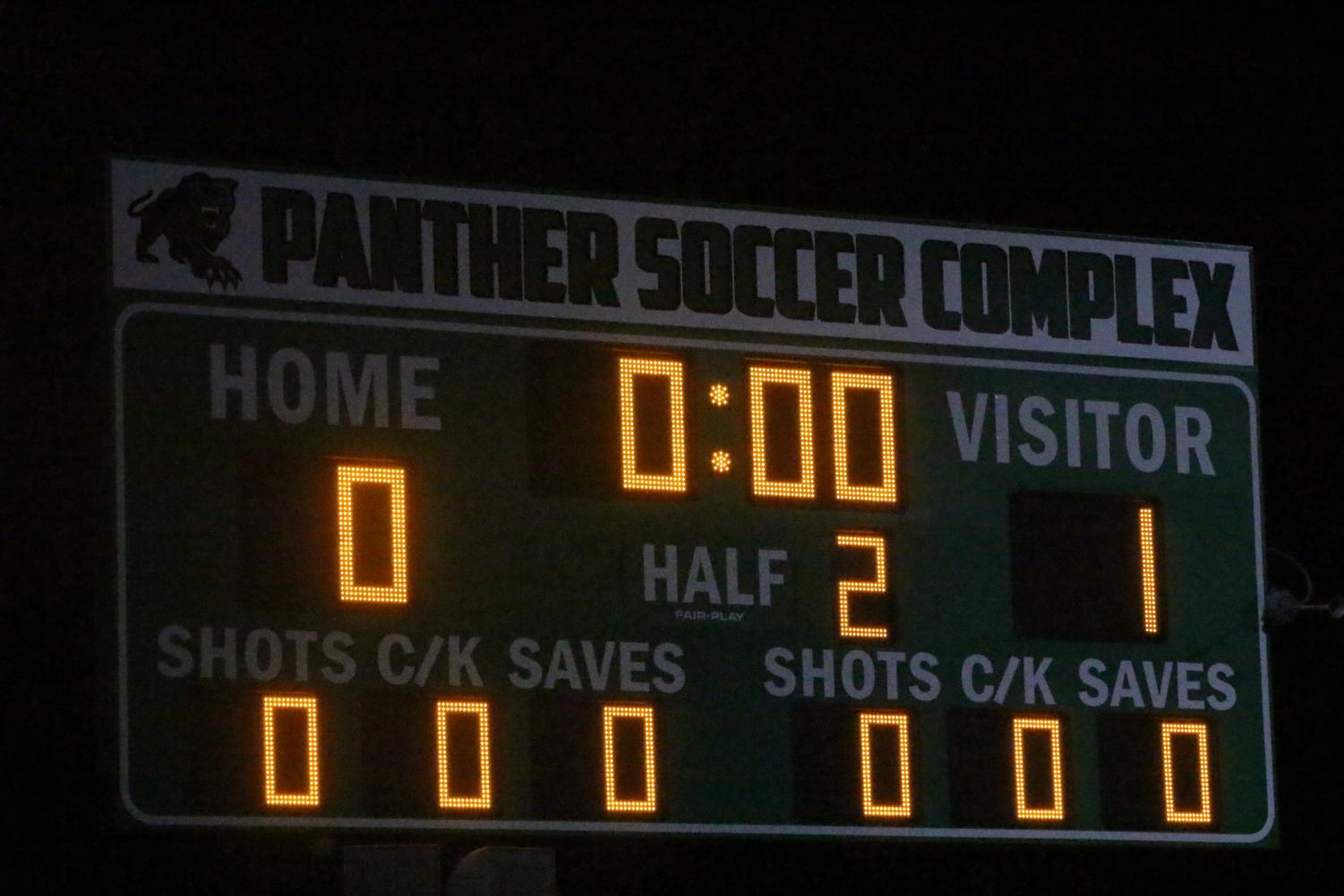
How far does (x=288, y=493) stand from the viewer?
765 cm

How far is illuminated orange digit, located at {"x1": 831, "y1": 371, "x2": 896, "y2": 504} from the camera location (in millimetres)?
8188

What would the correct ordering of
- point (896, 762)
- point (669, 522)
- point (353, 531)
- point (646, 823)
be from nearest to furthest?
1. point (353, 531)
2. point (646, 823)
3. point (669, 522)
4. point (896, 762)

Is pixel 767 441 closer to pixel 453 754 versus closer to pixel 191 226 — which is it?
pixel 453 754

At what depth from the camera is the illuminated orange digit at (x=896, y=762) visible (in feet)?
26.5

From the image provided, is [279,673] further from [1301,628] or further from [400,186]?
[1301,628]

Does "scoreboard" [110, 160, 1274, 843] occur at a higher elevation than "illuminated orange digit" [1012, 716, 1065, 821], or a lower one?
higher

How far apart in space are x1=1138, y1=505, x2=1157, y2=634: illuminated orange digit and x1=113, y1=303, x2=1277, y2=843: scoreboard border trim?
342 mm

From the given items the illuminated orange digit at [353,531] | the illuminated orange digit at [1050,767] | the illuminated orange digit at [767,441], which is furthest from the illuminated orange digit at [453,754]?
the illuminated orange digit at [1050,767]

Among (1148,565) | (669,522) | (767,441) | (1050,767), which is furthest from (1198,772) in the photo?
(669,522)

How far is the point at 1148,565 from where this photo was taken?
27.9 feet

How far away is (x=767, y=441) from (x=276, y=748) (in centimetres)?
160

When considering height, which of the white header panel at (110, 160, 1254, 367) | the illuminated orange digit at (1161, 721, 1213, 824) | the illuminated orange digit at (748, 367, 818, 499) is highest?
the white header panel at (110, 160, 1254, 367)

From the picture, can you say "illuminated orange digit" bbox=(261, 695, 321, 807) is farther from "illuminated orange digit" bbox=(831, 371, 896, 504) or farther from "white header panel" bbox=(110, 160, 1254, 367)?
"illuminated orange digit" bbox=(831, 371, 896, 504)

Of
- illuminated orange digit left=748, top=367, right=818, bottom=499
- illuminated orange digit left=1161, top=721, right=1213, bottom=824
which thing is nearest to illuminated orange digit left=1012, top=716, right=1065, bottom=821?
illuminated orange digit left=1161, top=721, right=1213, bottom=824
